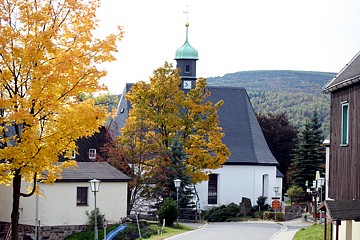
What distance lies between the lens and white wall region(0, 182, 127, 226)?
36.4 meters

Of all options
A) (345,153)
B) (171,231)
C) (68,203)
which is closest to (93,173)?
(68,203)

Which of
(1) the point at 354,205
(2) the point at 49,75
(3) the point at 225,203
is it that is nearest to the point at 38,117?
(2) the point at 49,75

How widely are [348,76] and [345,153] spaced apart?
2.23 meters

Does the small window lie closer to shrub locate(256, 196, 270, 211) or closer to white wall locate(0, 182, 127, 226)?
shrub locate(256, 196, 270, 211)

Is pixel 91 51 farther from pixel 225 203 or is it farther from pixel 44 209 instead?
pixel 225 203

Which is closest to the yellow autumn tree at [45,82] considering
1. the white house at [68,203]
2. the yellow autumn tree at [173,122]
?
the white house at [68,203]

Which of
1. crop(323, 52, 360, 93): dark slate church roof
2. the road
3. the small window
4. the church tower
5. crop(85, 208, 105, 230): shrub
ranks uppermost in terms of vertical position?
the church tower

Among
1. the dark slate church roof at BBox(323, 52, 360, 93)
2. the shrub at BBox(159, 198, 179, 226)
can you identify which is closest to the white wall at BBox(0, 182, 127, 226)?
the shrub at BBox(159, 198, 179, 226)

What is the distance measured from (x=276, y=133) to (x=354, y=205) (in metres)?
48.3

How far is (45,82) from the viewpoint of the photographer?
18.4 metres

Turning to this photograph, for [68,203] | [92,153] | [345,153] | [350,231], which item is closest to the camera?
[350,231]

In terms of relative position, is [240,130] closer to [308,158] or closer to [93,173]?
[308,158]

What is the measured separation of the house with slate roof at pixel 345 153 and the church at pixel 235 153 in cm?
3062

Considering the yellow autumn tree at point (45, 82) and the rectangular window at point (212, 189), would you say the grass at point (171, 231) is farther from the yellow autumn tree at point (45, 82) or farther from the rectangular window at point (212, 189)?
the rectangular window at point (212, 189)
